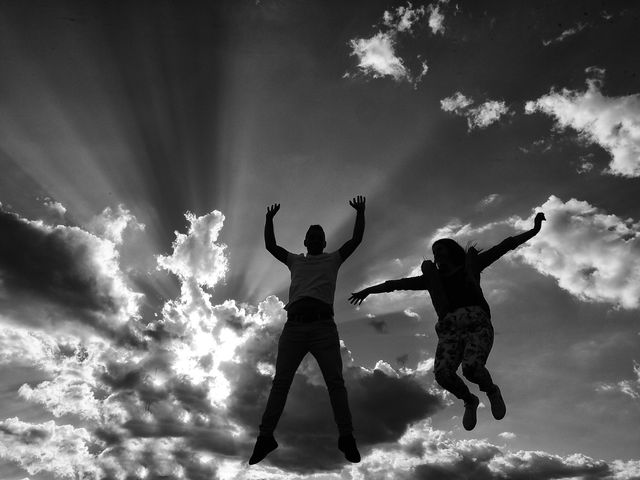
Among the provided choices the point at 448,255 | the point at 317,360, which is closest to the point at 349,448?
the point at 317,360

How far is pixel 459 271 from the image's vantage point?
27.2ft

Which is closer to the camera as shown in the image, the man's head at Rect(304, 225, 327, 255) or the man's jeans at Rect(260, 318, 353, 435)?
the man's jeans at Rect(260, 318, 353, 435)

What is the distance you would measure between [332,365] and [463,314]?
6.80 feet

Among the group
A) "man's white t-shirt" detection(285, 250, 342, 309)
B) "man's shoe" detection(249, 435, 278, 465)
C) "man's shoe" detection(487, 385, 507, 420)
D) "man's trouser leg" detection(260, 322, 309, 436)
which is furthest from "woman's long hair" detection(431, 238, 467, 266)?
"man's shoe" detection(249, 435, 278, 465)

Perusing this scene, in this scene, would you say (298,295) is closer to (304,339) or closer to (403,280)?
(304,339)

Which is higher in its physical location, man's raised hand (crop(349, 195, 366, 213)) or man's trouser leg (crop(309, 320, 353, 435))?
man's raised hand (crop(349, 195, 366, 213))

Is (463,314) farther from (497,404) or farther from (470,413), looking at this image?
(470,413)

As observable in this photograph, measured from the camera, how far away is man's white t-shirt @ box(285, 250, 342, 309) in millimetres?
8023

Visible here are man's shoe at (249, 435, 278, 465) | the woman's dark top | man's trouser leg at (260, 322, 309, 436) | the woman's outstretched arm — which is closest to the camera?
man's shoe at (249, 435, 278, 465)

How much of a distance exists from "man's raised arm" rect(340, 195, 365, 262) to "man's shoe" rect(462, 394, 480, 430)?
290 cm

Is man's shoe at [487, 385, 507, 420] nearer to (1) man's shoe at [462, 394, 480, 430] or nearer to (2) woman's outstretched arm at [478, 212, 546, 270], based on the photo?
(1) man's shoe at [462, 394, 480, 430]

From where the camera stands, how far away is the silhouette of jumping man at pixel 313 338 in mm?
7461

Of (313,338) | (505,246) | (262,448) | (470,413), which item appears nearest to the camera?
(262,448)

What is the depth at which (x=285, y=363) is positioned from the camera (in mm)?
7863
